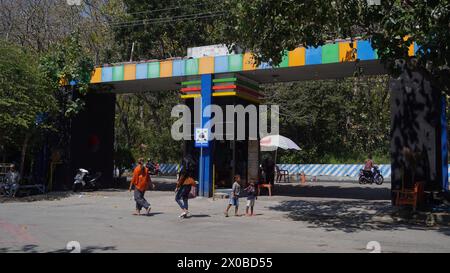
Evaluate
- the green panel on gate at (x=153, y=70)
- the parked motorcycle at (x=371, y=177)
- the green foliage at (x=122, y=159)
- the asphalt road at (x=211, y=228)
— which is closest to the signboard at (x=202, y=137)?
the asphalt road at (x=211, y=228)

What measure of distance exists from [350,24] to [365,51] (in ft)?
15.2

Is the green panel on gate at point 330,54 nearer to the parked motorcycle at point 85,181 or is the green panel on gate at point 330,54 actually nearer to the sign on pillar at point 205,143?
the sign on pillar at point 205,143

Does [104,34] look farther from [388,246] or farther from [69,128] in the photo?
[388,246]

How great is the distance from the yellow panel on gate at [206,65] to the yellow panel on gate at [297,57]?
3397 mm

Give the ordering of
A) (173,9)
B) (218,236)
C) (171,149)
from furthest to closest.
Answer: (171,149) < (173,9) < (218,236)

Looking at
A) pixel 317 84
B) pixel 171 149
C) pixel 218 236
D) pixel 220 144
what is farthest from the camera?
pixel 171 149

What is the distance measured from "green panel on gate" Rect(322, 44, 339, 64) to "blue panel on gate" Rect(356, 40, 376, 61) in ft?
2.46

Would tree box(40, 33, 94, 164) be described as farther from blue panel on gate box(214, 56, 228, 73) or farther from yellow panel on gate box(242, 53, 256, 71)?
yellow panel on gate box(242, 53, 256, 71)

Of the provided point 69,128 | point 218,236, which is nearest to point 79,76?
point 69,128

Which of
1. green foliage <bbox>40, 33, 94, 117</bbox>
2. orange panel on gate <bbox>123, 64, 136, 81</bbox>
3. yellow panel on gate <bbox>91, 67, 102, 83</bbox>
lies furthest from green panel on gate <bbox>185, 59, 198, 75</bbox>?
green foliage <bbox>40, 33, 94, 117</bbox>

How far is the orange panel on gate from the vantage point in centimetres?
2144

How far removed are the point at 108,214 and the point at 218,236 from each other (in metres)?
5.17

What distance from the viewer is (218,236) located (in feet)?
35.4

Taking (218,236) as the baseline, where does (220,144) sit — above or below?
above
